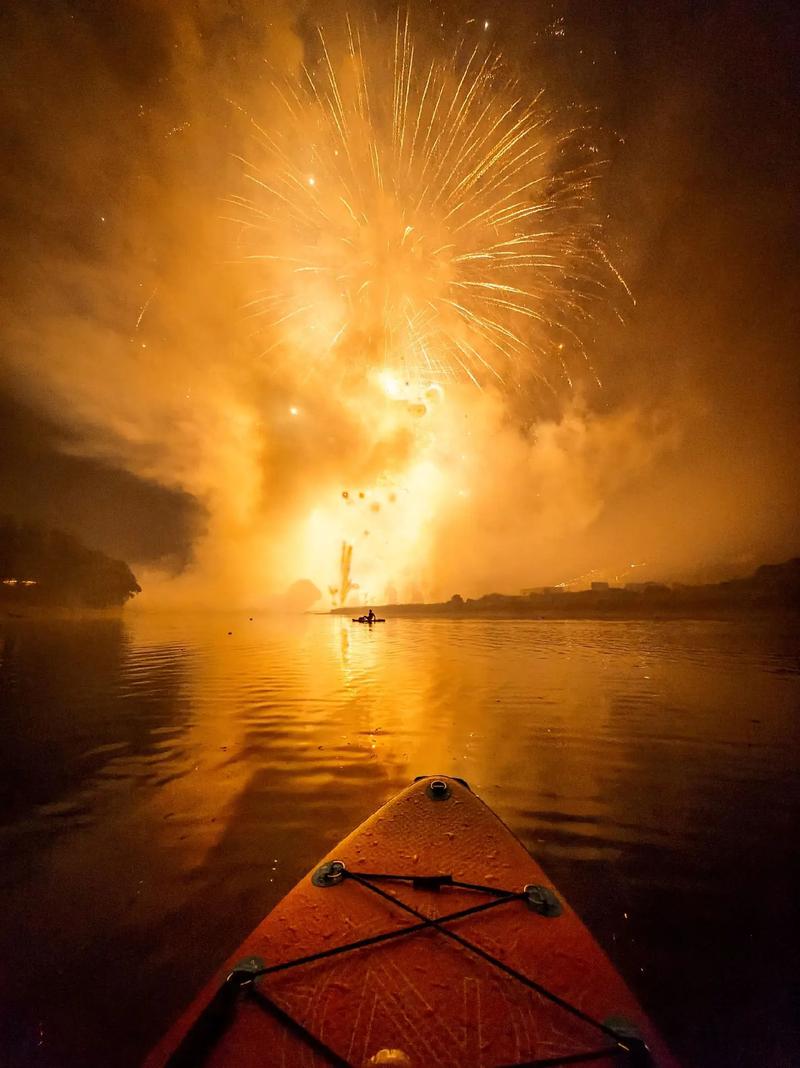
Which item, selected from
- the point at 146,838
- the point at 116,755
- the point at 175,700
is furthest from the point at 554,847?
the point at 175,700

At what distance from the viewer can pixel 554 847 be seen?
5.17m

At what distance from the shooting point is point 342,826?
18.6 ft

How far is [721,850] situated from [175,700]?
13617mm

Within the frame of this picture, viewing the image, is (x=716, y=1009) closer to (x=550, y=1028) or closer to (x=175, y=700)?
(x=550, y=1028)

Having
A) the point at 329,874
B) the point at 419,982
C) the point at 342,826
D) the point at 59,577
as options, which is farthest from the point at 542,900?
the point at 59,577

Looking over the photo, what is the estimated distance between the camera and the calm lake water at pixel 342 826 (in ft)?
10.9

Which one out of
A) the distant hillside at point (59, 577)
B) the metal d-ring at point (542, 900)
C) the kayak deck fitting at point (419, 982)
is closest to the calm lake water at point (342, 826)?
the metal d-ring at point (542, 900)

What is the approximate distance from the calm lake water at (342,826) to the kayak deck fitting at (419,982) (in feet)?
3.23

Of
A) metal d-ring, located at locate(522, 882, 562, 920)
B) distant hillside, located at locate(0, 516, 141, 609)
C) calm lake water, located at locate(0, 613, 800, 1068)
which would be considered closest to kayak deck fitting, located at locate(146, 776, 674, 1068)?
metal d-ring, located at locate(522, 882, 562, 920)

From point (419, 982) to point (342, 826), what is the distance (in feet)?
10.5

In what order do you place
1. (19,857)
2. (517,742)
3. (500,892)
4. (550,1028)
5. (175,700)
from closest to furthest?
(550,1028) → (500,892) → (19,857) → (517,742) → (175,700)

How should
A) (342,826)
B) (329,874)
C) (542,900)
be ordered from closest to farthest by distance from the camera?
(542,900) → (329,874) → (342,826)

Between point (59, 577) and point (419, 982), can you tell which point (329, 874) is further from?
point (59, 577)

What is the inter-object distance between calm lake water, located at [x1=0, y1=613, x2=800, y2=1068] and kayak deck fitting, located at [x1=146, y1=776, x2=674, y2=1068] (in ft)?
3.23
